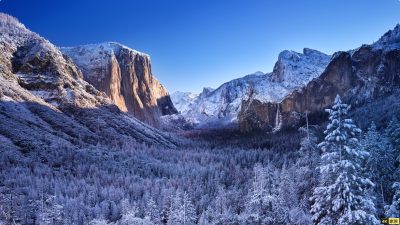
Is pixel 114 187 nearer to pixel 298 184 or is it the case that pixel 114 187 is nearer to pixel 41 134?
pixel 41 134

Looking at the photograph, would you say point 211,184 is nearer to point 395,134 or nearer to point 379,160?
point 379,160

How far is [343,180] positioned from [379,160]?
26660 mm

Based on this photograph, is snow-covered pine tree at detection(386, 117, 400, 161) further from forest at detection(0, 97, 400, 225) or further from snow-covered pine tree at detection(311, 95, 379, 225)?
snow-covered pine tree at detection(311, 95, 379, 225)

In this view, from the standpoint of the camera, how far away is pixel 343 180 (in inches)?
1042

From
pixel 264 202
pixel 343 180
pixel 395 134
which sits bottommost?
pixel 264 202

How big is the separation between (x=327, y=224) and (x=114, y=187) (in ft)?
331

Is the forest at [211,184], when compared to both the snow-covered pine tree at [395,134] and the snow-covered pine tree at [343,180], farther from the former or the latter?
the snow-covered pine tree at [395,134]

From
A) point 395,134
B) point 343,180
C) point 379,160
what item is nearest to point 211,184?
point 379,160

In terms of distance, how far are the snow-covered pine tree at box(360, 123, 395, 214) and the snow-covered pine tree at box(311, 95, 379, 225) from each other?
22788 mm

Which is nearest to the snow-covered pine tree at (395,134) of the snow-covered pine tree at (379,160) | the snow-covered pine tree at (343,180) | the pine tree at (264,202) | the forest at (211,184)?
the forest at (211,184)

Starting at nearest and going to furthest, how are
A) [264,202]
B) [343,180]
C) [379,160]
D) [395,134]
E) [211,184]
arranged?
1. [343,180]
2. [395,134]
3. [379,160]
4. [264,202]
5. [211,184]

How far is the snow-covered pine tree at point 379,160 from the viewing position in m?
48.8

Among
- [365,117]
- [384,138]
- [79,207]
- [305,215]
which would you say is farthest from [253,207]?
[365,117]

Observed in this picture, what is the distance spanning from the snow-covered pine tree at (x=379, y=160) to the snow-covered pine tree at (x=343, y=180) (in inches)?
897
